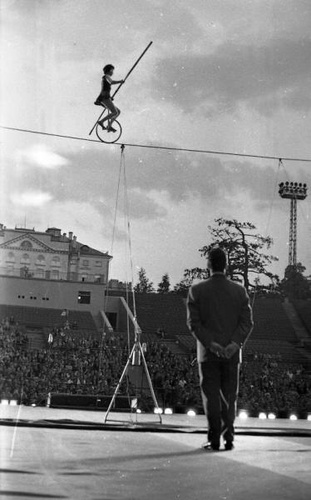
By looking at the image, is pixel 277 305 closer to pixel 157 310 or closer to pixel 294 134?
pixel 157 310

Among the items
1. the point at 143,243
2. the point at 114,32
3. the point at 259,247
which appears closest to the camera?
the point at 114,32

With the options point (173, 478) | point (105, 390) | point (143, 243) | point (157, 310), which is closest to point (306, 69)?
point (105, 390)

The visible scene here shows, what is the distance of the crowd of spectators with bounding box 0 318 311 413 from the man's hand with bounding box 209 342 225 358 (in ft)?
44.5

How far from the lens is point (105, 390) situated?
1925 cm

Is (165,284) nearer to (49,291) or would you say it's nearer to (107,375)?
(49,291)

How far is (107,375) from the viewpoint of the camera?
2273 centimetres

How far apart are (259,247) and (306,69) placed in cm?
2423

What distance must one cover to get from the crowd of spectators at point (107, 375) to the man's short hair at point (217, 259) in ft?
44.1

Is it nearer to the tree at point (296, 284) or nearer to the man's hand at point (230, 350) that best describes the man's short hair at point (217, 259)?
the man's hand at point (230, 350)

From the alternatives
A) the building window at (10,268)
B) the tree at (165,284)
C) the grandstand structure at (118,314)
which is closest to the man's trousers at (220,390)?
the grandstand structure at (118,314)

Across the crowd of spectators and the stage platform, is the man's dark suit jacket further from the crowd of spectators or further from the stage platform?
the crowd of spectators

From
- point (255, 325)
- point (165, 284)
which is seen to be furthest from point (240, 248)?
point (165, 284)

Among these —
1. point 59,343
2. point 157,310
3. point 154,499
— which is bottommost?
point 154,499

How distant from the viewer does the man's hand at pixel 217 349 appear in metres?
3.93
